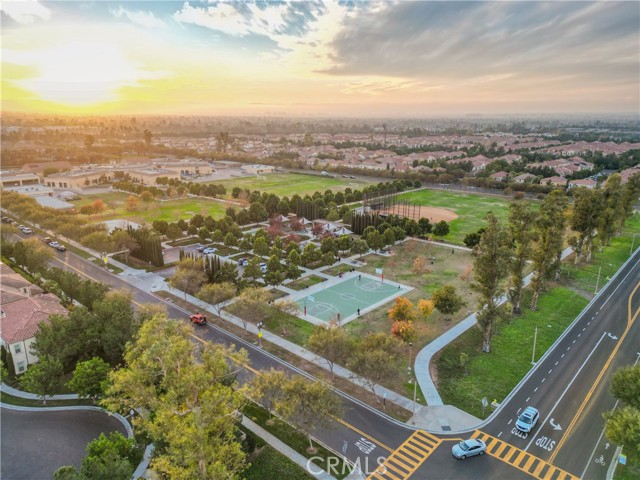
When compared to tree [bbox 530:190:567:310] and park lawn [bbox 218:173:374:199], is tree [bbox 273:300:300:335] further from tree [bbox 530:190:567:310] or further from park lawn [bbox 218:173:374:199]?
park lawn [bbox 218:173:374:199]

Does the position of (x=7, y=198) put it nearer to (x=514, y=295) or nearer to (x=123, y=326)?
(x=123, y=326)

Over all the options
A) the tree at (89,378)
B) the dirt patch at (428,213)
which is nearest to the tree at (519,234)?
the tree at (89,378)

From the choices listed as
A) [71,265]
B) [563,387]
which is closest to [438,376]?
[563,387]

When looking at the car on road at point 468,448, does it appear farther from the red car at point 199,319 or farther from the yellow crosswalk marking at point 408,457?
the red car at point 199,319

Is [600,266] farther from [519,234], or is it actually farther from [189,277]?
[189,277]

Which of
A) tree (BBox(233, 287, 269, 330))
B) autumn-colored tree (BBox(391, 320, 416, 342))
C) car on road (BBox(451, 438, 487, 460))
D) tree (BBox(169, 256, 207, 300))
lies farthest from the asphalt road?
autumn-colored tree (BBox(391, 320, 416, 342))

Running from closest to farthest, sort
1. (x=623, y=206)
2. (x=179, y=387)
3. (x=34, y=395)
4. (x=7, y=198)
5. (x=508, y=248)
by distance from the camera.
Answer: (x=179, y=387)
(x=34, y=395)
(x=508, y=248)
(x=623, y=206)
(x=7, y=198)
